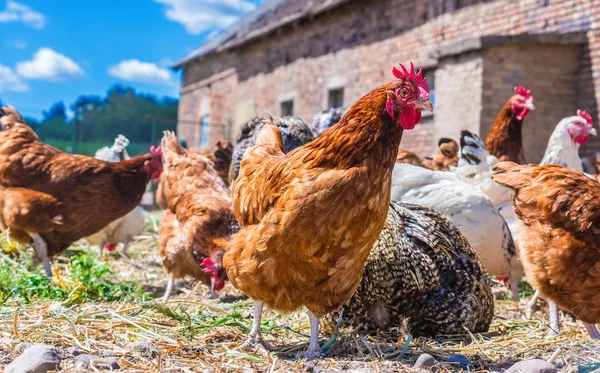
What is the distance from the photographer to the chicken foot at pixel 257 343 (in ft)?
11.0

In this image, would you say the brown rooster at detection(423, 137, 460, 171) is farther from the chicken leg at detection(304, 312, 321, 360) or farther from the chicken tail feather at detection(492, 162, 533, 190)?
the chicken leg at detection(304, 312, 321, 360)

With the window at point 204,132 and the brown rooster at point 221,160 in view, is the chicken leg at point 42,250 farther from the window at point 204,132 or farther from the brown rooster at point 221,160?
the window at point 204,132

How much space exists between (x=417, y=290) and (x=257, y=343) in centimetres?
104

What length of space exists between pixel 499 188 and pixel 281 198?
371 cm

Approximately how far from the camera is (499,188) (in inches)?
243

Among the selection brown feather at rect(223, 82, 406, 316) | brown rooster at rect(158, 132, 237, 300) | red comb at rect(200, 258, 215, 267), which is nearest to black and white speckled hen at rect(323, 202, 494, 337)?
brown feather at rect(223, 82, 406, 316)

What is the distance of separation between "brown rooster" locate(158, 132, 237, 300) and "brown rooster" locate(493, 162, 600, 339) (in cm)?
243

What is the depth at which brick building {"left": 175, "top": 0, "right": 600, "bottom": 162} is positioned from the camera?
33.9ft

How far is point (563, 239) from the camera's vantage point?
384 cm

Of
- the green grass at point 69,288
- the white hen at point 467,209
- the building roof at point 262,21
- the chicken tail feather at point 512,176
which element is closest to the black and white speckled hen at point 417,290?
the chicken tail feather at point 512,176

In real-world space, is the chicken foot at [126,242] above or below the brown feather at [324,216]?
below

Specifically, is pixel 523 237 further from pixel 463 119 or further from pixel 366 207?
pixel 463 119

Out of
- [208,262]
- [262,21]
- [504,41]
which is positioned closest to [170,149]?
[208,262]

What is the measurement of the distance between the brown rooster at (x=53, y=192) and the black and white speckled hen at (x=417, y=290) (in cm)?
298
